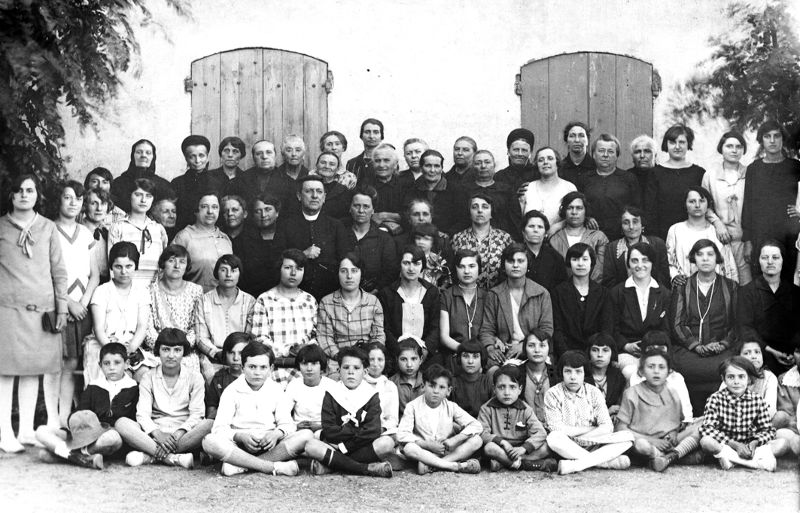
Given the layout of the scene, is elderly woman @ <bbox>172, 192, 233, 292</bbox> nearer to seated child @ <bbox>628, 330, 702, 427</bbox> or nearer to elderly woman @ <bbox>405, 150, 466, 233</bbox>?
elderly woman @ <bbox>405, 150, 466, 233</bbox>

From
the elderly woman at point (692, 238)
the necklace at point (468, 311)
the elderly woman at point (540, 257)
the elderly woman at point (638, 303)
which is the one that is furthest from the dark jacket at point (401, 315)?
the elderly woman at point (692, 238)

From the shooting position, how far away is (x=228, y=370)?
671 cm

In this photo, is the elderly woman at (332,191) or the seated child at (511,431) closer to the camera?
the seated child at (511,431)

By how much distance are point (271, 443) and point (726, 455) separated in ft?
8.29

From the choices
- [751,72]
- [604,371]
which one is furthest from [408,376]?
[751,72]

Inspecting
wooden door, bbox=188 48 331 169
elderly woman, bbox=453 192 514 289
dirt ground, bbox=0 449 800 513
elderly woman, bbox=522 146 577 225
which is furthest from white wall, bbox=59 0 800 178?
dirt ground, bbox=0 449 800 513

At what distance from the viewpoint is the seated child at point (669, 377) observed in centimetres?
663

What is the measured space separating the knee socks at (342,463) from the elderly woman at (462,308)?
1030 millimetres

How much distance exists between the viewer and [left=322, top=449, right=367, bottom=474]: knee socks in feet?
20.5

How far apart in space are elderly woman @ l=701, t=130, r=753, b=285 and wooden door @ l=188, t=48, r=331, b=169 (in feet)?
8.97

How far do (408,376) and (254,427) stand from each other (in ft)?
3.11

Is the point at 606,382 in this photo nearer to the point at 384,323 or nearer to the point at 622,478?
the point at 622,478

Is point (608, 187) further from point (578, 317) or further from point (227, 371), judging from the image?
point (227, 371)

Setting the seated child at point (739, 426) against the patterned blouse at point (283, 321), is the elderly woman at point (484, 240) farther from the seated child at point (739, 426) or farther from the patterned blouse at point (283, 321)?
the seated child at point (739, 426)
